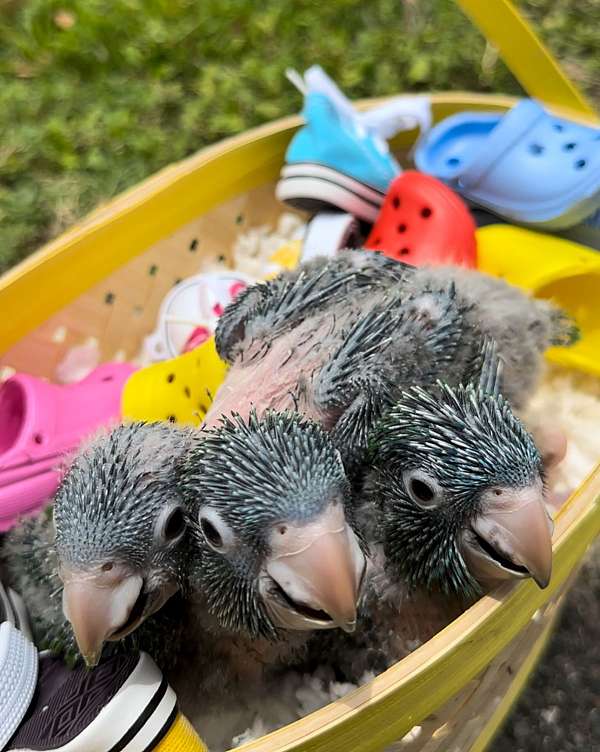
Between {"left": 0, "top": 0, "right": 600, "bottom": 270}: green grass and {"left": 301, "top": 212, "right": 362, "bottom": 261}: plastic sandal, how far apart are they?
0.41 m

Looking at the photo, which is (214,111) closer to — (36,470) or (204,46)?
(204,46)

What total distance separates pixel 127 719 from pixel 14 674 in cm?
9

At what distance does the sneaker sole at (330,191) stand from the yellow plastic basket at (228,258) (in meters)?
0.10

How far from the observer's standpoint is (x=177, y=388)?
2.42 ft

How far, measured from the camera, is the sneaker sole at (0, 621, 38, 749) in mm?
521

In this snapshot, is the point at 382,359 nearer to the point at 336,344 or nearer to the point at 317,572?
the point at 336,344

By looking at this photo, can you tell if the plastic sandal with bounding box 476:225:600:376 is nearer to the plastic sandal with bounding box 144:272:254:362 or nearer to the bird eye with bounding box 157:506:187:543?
the plastic sandal with bounding box 144:272:254:362

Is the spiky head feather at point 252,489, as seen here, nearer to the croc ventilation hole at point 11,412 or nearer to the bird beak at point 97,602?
the bird beak at point 97,602

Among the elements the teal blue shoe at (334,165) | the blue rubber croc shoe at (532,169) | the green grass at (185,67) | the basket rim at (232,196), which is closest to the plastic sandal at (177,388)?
the basket rim at (232,196)

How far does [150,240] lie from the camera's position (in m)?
0.94

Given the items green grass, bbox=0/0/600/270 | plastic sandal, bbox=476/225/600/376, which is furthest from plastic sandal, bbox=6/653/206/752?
green grass, bbox=0/0/600/270

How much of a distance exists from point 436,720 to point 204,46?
1.10 meters

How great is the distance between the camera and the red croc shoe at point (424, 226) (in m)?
0.81

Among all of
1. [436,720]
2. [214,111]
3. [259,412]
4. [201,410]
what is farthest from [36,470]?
[214,111]
